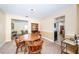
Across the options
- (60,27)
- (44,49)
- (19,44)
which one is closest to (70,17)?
(60,27)

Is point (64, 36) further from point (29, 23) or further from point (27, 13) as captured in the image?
point (27, 13)

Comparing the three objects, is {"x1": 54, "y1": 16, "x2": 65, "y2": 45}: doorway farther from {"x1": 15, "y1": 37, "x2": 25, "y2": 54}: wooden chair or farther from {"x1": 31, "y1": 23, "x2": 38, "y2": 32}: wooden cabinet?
{"x1": 15, "y1": 37, "x2": 25, "y2": 54}: wooden chair

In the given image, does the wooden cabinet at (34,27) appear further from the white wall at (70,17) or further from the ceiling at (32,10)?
the white wall at (70,17)

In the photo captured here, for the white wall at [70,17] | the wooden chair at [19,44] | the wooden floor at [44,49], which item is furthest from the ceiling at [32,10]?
Answer: the wooden floor at [44,49]

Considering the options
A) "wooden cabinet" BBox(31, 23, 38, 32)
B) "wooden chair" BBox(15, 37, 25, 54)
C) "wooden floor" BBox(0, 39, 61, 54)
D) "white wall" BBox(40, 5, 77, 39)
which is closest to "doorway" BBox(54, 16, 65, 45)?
"white wall" BBox(40, 5, 77, 39)

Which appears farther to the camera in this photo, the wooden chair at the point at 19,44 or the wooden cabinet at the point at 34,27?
the wooden cabinet at the point at 34,27

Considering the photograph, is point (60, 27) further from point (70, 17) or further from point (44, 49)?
point (44, 49)

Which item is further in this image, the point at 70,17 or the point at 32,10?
the point at 32,10

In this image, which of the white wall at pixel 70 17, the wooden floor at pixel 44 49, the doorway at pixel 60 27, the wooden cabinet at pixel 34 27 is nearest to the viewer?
the white wall at pixel 70 17

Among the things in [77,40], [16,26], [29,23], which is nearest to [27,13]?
[29,23]

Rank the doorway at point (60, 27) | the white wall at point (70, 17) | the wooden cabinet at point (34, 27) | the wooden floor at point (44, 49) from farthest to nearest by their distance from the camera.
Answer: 1. the wooden cabinet at point (34, 27)
2. the doorway at point (60, 27)
3. the wooden floor at point (44, 49)
4. the white wall at point (70, 17)

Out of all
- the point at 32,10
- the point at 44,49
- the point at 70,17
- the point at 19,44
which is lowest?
the point at 44,49

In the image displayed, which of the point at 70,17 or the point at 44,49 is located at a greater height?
the point at 70,17

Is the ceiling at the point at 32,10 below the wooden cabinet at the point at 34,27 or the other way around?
the other way around
